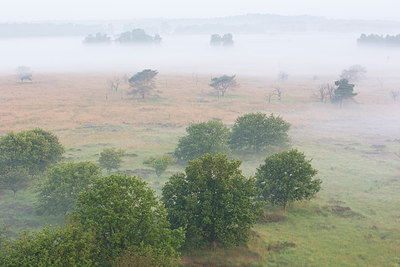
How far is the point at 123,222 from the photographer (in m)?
23.2

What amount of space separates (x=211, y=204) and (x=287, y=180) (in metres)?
11.6

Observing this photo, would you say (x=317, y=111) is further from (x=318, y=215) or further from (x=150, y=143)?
(x=318, y=215)

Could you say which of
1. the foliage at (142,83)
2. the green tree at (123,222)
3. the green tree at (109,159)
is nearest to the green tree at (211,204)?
the green tree at (123,222)

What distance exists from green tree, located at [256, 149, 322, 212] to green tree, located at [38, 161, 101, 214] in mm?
18655

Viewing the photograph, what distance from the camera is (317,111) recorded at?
10375cm

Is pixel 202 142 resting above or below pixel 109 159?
above

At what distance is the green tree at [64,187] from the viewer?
1435 inches

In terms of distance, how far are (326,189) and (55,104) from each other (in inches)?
3617

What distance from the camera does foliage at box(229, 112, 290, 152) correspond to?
6284 centimetres

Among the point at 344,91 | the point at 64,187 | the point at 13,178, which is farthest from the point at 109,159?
the point at 344,91

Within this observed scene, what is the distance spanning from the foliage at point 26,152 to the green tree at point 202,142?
2024cm

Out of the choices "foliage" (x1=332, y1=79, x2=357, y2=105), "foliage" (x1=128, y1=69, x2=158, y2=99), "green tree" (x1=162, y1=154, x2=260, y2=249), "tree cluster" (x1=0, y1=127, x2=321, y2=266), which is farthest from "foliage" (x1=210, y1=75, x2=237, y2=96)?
"green tree" (x1=162, y1=154, x2=260, y2=249)

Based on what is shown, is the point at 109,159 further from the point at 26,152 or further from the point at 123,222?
the point at 123,222

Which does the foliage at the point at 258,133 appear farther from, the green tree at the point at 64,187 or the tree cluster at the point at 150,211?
the green tree at the point at 64,187
